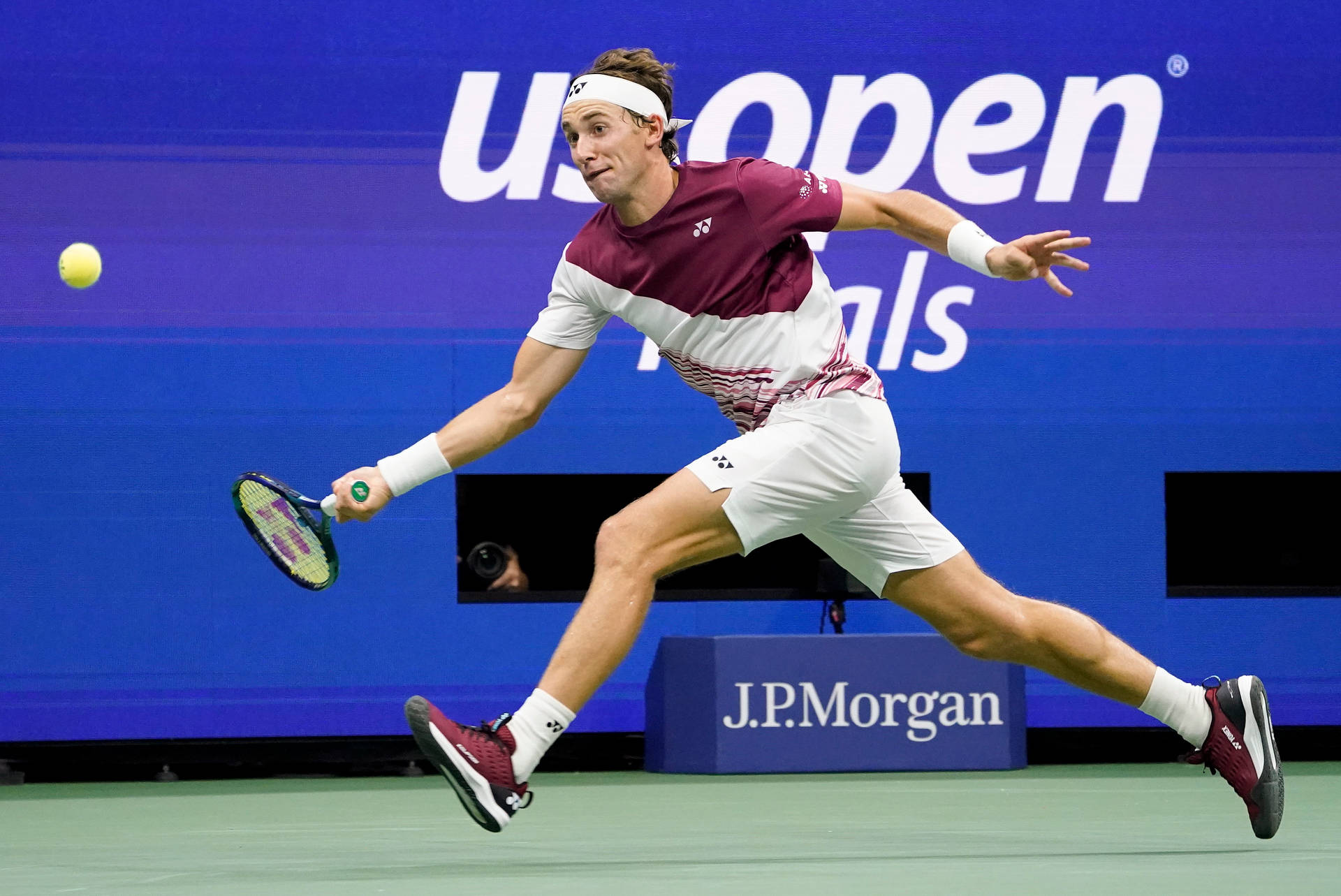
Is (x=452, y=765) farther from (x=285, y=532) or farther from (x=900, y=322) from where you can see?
(x=900, y=322)

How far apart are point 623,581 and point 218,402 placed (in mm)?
3921

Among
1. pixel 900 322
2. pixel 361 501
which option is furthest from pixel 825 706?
pixel 361 501

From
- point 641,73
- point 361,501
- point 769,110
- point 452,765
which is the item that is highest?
point 769,110

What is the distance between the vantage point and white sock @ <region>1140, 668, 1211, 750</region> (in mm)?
4613

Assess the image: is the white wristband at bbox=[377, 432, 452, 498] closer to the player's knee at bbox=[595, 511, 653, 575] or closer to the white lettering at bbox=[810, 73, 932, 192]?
the player's knee at bbox=[595, 511, 653, 575]

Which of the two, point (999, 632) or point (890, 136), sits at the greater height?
point (890, 136)

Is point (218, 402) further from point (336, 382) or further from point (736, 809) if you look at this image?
point (736, 809)

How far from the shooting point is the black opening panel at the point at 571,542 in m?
7.86

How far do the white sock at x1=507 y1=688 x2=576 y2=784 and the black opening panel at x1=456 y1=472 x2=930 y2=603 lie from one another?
370 cm

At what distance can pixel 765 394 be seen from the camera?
446 cm

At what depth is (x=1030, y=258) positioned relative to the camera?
4266 mm

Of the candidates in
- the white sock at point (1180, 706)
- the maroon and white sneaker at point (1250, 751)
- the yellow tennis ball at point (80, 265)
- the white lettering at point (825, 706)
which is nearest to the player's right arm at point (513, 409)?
the white sock at point (1180, 706)

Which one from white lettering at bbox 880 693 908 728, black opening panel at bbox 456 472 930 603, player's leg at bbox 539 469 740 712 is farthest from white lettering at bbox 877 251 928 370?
player's leg at bbox 539 469 740 712

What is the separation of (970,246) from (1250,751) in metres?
1.41
